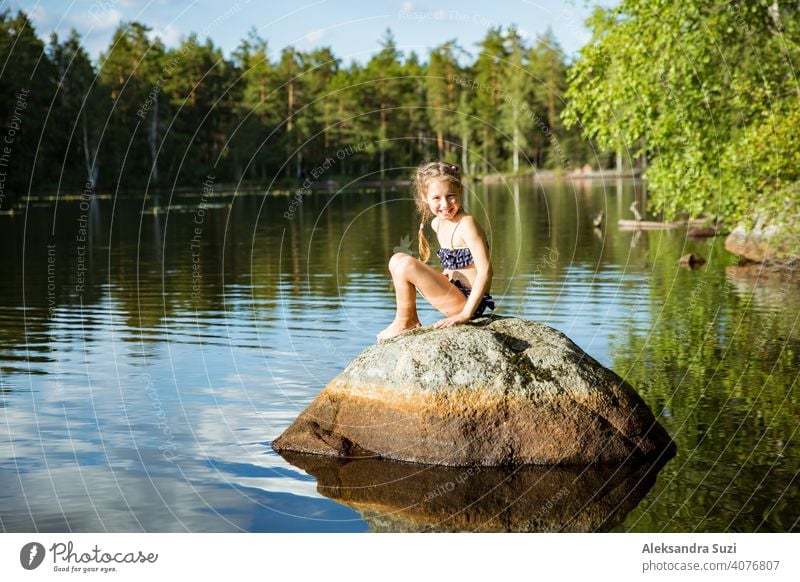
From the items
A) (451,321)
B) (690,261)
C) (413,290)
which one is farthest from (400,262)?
(690,261)

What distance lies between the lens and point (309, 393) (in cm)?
1190

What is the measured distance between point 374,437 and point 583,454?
5.85 ft

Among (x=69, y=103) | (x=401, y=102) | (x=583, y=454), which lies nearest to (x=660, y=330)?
(x=583, y=454)

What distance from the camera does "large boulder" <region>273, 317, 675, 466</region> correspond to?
29.9 ft

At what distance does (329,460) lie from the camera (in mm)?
9375

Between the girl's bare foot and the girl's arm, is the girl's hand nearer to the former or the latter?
the girl's arm

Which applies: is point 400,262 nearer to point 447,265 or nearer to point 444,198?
point 447,265

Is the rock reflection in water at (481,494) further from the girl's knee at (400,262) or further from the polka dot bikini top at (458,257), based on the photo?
the polka dot bikini top at (458,257)

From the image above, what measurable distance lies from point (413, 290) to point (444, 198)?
91 cm

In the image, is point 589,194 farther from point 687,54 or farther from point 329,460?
point 329,460

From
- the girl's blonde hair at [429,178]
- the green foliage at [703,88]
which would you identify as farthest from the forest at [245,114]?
the girl's blonde hair at [429,178]

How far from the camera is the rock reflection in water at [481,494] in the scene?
7.98 meters

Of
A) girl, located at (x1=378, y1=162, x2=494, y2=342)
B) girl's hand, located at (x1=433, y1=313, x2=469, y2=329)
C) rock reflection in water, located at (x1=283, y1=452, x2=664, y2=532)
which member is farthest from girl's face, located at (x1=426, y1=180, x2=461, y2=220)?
rock reflection in water, located at (x1=283, y1=452, x2=664, y2=532)
